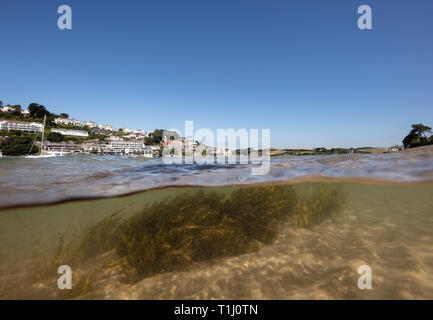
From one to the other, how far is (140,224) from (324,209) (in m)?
8.29

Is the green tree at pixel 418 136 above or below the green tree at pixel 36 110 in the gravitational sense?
below

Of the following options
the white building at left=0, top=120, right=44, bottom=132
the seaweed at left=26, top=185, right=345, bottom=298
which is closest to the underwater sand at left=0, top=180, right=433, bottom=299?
the seaweed at left=26, top=185, right=345, bottom=298

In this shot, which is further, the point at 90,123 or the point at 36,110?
the point at 90,123

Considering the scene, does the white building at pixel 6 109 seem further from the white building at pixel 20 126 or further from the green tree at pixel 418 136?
the green tree at pixel 418 136

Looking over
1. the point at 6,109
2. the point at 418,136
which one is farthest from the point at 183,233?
the point at 6,109

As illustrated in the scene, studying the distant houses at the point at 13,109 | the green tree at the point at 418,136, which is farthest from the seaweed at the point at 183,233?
the distant houses at the point at 13,109

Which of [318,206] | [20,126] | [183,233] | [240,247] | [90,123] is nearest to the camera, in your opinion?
[183,233]

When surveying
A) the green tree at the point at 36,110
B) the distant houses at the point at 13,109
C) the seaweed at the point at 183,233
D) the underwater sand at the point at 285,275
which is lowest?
the underwater sand at the point at 285,275

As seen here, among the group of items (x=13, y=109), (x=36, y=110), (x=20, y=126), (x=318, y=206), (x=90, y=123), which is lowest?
(x=318, y=206)

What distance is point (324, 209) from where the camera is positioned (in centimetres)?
858

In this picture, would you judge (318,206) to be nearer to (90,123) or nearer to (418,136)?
(418,136)

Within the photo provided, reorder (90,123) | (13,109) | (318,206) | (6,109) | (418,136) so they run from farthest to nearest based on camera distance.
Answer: (90,123)
(6,109)
(13,109)
(418,136)
(318,206)
